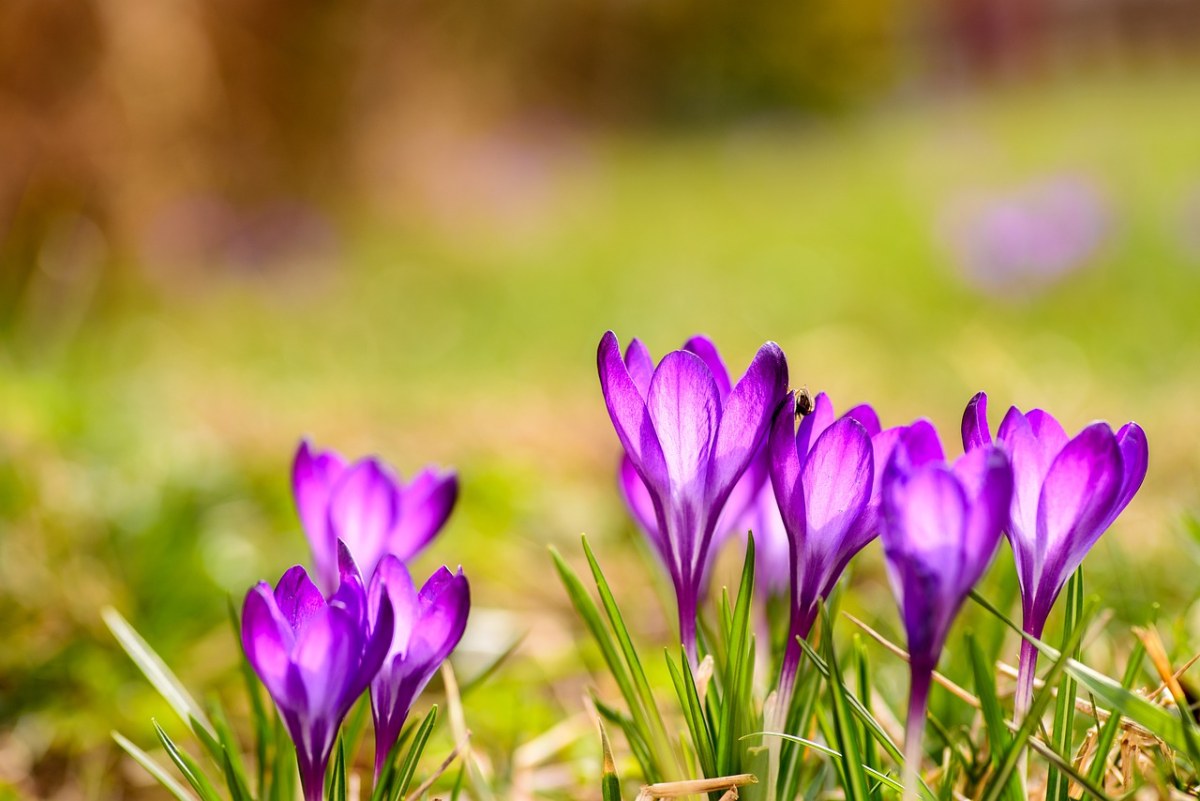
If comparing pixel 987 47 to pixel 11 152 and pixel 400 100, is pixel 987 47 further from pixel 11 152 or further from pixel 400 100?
pixel 11 152

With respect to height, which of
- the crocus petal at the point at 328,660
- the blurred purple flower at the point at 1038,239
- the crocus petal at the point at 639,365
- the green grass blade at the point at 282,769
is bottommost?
the green grass blade at the point at 282,769

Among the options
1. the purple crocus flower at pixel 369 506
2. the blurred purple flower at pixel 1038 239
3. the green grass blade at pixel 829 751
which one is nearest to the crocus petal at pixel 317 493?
the purple crocus flower at pixel 369 506

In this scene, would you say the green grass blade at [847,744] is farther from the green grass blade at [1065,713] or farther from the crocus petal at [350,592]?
the crocus petal at [350,592]

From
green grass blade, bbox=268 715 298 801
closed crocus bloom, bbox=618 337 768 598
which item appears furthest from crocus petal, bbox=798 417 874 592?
green grass blade, bbox=268 715 298 801

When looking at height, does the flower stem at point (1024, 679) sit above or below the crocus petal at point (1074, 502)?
below

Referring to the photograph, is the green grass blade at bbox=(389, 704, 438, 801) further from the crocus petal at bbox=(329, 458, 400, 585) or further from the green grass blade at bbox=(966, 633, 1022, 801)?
the green grass blade at bbox=(966, 633, 1022, 801)

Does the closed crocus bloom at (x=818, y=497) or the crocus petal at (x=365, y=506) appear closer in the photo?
the closed crocus bloom at (x=818, y=497)

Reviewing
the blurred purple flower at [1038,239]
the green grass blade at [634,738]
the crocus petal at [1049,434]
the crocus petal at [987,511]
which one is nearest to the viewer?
the crocus petal at [987,511]

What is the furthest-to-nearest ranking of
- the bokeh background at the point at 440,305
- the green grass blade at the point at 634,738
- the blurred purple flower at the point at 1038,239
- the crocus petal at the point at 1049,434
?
the blurred purple flower at the point at 1038,239 < the bokeh background at the point at 440,305 < the green grass blade at the point at 634,738 < the crocus petal at the point at 1049,434

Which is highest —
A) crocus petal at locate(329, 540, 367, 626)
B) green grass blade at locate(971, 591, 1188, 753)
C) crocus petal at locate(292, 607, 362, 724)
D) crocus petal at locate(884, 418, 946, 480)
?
crocus petal at locate(884, 418, 946, 480)
